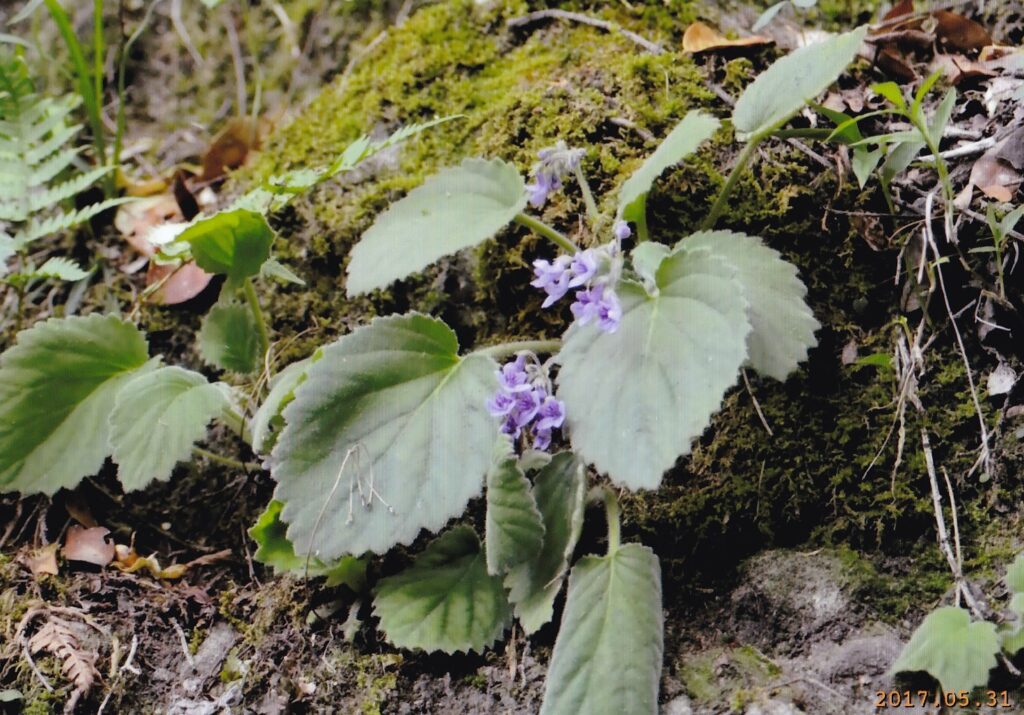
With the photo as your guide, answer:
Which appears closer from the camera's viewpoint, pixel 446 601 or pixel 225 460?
pixel 446 601

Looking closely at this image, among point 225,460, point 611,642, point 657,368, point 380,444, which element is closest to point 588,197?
point 657,368

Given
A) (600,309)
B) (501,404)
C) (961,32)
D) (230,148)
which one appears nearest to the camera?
(600,309)

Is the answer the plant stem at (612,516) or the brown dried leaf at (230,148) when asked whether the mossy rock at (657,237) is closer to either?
the plant stem at (612,516)

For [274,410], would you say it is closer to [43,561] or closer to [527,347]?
[527,347]

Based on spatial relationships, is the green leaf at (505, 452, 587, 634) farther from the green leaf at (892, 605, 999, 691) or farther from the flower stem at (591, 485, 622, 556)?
the green leaf at (892, 605, 999, 691)

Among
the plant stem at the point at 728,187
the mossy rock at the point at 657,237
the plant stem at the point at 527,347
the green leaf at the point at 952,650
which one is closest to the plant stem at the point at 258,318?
the mossy rock at the point at 657,237

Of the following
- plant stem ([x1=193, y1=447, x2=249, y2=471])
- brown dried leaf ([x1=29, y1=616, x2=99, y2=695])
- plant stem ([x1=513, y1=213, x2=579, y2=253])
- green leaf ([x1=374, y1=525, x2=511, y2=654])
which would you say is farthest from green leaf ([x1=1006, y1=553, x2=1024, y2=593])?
brown dried leaf ([x1=29, y1=616, x2=99, y2=695])

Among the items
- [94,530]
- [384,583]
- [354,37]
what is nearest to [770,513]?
[384,583]
